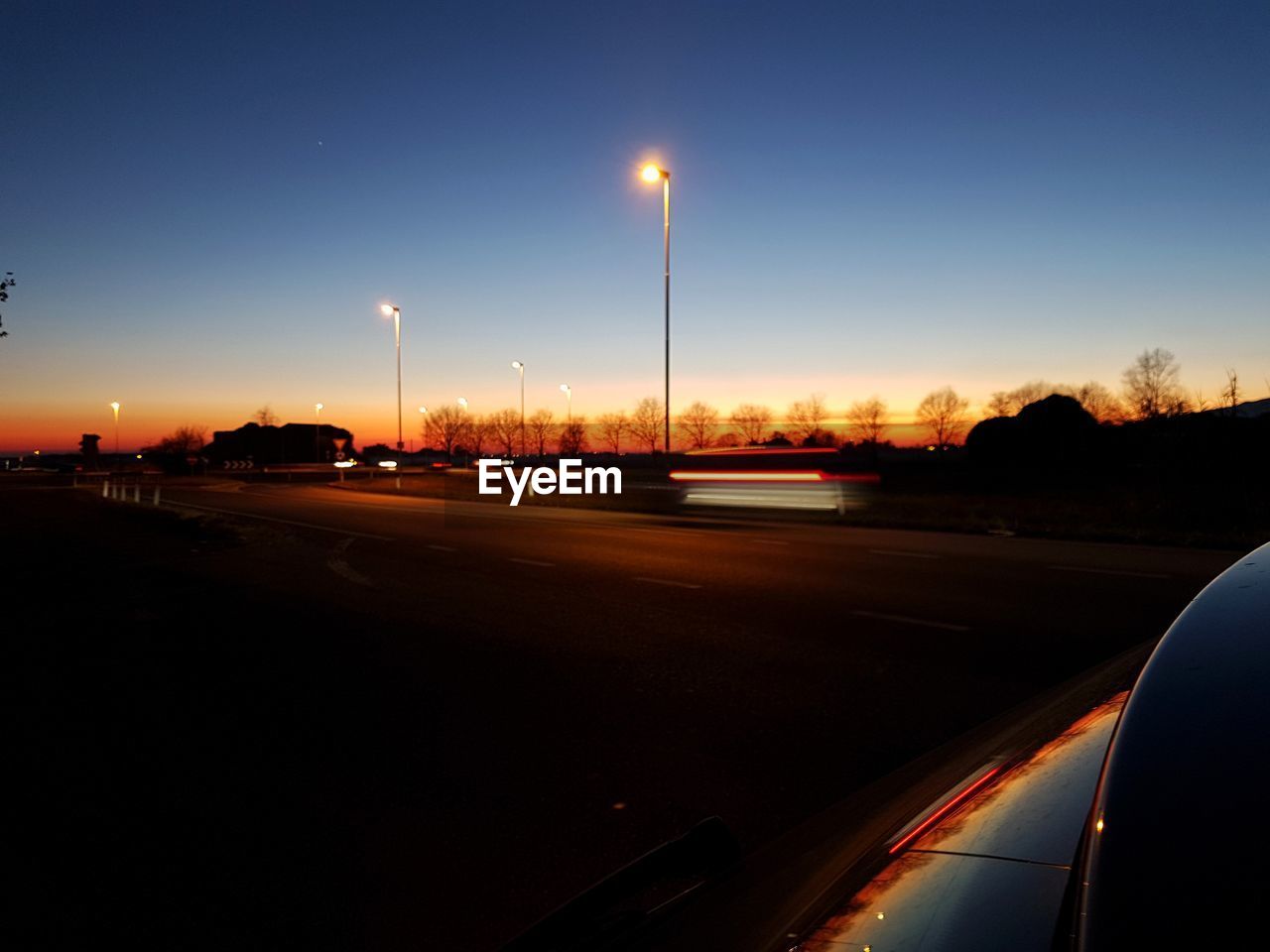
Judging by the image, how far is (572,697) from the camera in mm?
6305

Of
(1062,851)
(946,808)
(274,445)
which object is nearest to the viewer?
(1062,851)

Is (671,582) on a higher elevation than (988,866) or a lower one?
lower

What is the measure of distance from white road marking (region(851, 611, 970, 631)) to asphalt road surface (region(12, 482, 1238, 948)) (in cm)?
3

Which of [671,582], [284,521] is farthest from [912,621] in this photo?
[284,521]

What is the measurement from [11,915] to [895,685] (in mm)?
5396

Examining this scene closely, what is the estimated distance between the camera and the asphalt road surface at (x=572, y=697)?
380cm

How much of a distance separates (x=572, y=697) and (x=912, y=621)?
167 inches

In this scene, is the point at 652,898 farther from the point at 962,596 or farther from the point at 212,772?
the point at 962,596

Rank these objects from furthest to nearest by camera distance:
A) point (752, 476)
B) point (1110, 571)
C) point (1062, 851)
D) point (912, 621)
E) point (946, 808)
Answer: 1. point (752, 476)
2. point (1110, 571)
3. point (912, 621)
4. point (946, 808)
5. point (1062, 851)

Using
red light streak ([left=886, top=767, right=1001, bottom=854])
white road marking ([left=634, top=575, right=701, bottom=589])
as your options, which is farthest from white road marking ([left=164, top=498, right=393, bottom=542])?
red light streak ([left=886, top=767, right=1001, bottom=854])

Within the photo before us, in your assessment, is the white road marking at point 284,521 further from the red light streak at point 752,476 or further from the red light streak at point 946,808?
the red light streak at point 946,808

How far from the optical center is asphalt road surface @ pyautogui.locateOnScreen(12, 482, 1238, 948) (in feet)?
12.5

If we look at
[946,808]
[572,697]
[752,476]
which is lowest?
[572,697]

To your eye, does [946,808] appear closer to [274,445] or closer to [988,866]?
[988,866]
